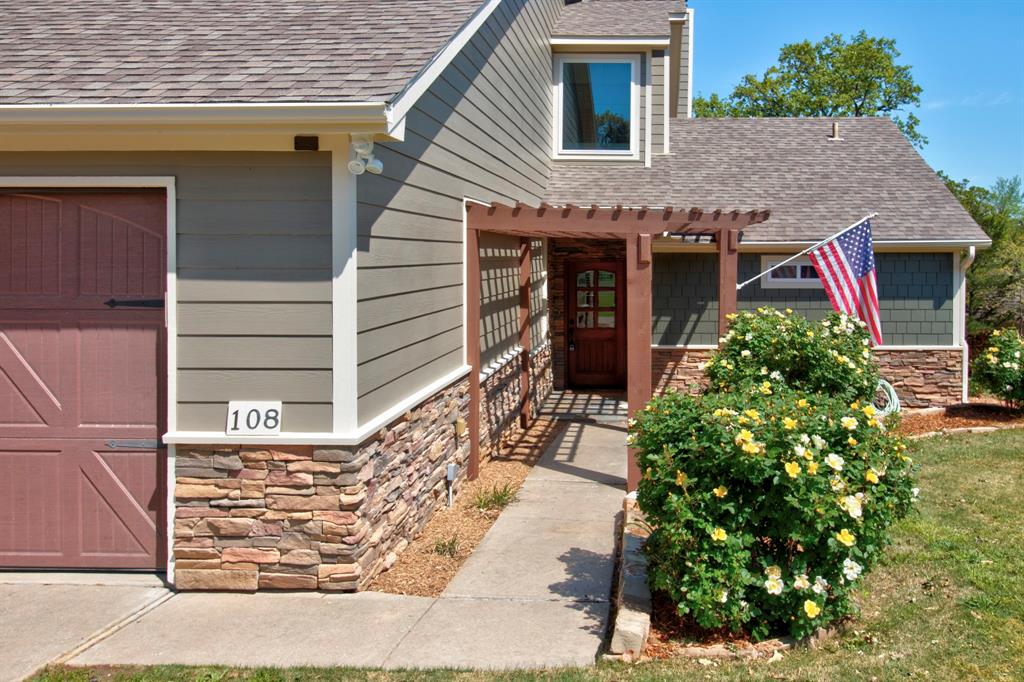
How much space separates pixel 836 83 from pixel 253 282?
37.7 meters

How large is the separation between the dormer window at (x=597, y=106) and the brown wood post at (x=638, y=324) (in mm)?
5390

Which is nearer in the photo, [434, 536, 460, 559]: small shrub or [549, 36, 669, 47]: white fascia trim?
[434, 536, 460, 559]: small shrub

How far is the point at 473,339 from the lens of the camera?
29.5ft

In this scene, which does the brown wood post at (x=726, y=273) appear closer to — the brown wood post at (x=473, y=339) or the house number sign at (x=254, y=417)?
the brown wood post at (x=473, y=339)

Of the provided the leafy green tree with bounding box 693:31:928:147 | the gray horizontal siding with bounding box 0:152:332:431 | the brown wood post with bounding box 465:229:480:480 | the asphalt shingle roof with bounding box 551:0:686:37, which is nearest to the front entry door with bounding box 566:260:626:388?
the asphalt shingle roof with bounding box 551:0:686:37

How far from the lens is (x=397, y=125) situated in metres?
5.59

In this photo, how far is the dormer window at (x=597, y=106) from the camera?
13531mm

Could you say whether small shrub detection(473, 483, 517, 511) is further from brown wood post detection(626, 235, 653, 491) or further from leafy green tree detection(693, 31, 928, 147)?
leafy green tree detection(693, 31, 928, 147)

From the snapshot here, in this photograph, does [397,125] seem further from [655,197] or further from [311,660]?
[655,197]

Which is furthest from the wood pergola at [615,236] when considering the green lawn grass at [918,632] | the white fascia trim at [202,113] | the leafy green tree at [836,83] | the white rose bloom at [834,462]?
the leafy green tree at [836,83]

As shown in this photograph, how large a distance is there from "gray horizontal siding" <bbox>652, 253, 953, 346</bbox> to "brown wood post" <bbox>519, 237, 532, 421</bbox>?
283 centimetres

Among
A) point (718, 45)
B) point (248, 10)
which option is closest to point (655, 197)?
point (248, 10)

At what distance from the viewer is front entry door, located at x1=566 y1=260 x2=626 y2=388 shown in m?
15.2

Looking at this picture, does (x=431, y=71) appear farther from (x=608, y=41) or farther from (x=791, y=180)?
(x=791, y=180)
